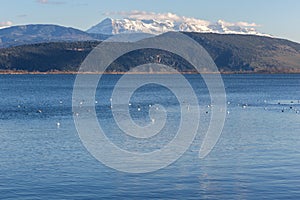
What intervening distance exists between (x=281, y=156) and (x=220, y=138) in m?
8.98

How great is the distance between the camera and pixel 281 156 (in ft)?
123

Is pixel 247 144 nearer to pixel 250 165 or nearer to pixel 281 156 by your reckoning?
pixel 281 156

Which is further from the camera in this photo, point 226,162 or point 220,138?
point 220,138

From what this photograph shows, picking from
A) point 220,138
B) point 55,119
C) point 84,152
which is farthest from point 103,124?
point 84,152

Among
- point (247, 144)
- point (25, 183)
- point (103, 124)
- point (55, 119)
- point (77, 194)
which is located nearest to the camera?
point (77, 194)

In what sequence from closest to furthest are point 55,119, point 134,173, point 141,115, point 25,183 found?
point 25,183, point 134,173, point 55,119, point 141,115

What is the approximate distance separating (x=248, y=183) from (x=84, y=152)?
12.6 metres

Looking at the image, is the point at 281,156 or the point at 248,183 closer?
the point at 248,183

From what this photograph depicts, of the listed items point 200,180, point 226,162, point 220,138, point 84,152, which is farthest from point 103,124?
point 200,180

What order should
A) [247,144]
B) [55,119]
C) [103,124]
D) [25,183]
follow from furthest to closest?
[55,119]
[103,124]
[247,144]
[25,183]

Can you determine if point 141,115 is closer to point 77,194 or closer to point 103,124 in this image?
point 103,124

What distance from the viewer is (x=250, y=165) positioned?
3456 centimetres

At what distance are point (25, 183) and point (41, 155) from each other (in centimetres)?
777

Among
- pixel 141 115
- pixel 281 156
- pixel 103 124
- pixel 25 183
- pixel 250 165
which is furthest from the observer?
pixel 141 115
